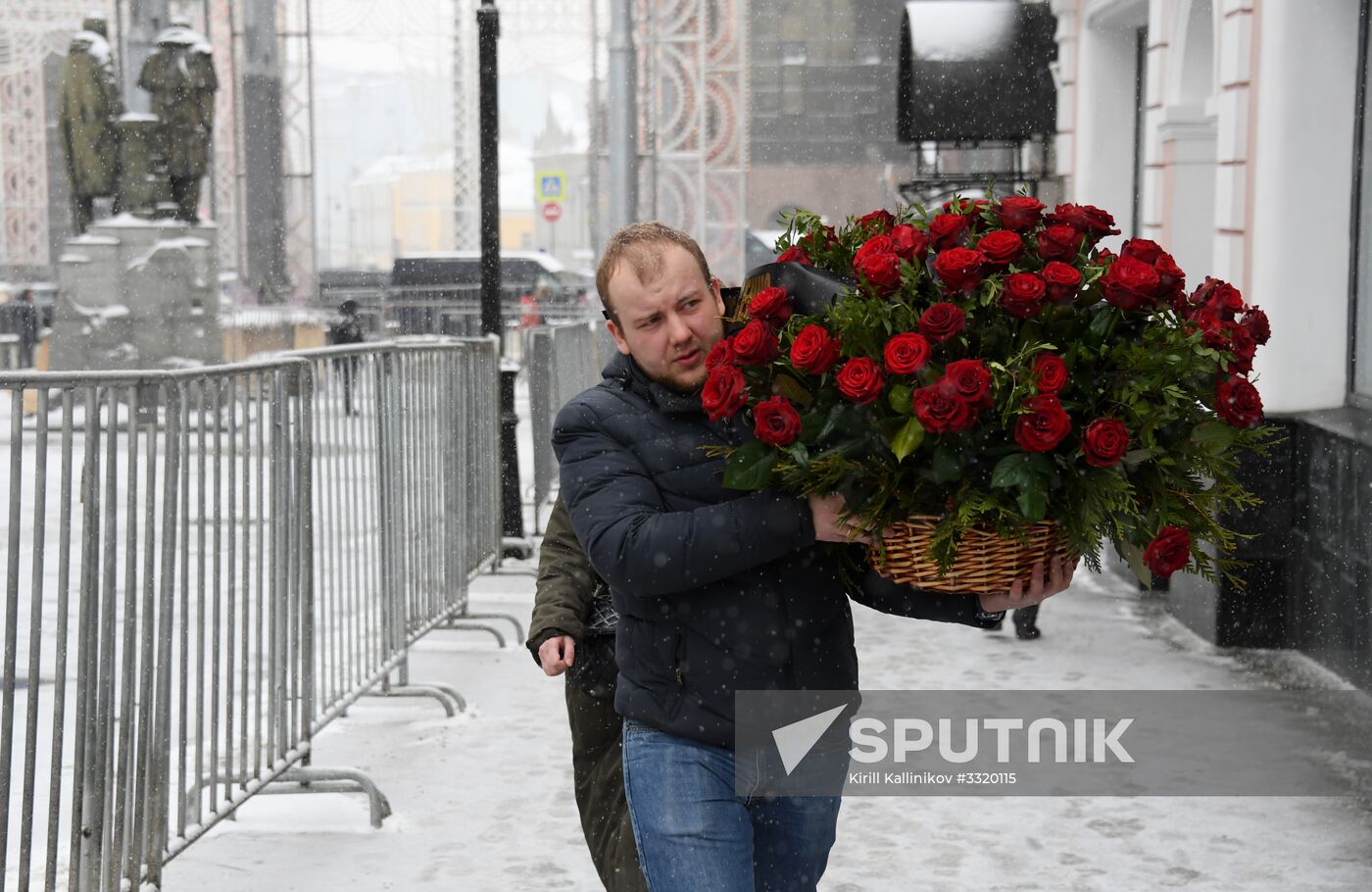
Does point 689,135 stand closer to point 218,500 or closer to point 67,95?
point 67,95

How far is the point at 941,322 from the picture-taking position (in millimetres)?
2736

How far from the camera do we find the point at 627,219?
1589cm

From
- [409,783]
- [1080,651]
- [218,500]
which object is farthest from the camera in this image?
[1080,651]

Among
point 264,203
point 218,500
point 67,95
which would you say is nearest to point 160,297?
point 67,95

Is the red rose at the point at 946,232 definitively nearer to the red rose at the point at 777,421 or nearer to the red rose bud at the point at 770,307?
the red rose bud at the point at 770,307

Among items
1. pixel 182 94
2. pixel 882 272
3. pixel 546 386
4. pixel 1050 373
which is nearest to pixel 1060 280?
pixel 1050 373

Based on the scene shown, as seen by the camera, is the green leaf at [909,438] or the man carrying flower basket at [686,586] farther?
the man carrying flower basket at [686,586]

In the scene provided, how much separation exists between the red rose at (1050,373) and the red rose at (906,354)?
7.1 inches

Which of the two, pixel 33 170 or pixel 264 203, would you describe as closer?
pixel 264 203

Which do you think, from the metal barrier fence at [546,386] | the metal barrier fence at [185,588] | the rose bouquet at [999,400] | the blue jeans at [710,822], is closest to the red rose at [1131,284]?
the rose bouquet at [999,400]

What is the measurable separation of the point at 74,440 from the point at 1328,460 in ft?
20.1

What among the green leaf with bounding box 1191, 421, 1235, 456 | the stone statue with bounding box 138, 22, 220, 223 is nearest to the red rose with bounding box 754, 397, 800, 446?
the green leaf with bounding box 1191, 421, 1235, 456

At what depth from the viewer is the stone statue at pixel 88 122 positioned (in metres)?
21.4

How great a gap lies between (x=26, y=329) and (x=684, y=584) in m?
27.0
